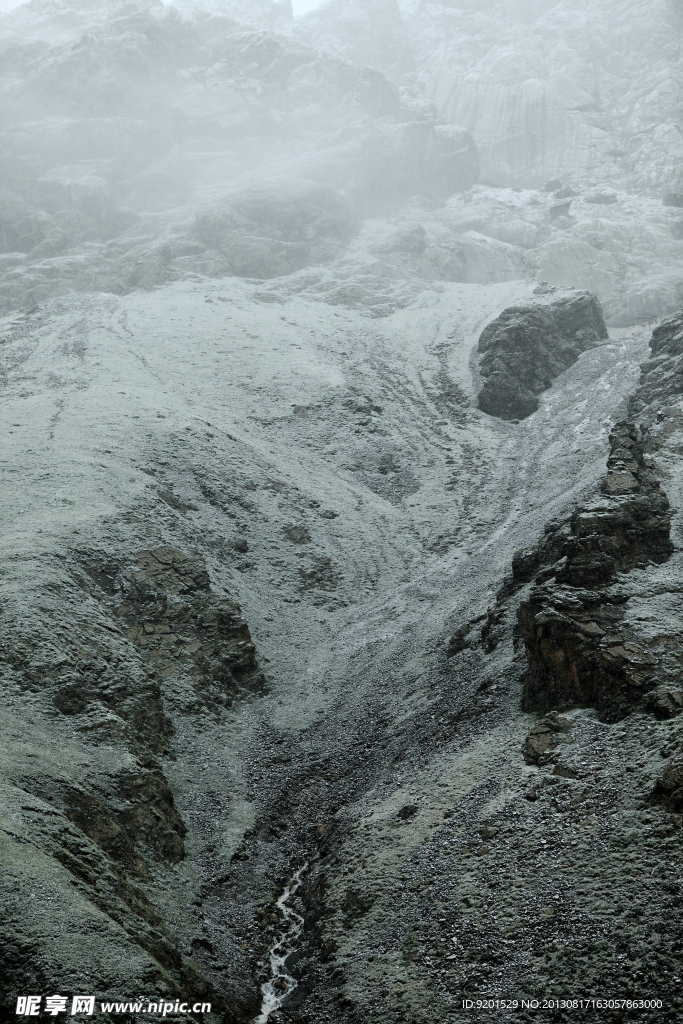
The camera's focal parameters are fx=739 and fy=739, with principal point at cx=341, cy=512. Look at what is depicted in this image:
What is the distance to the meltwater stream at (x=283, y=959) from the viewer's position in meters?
19.7

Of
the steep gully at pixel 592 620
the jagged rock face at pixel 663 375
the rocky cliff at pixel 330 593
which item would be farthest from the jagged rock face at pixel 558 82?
the steep gully at pixel 592 620

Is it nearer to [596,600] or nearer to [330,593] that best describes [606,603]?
[596,600]

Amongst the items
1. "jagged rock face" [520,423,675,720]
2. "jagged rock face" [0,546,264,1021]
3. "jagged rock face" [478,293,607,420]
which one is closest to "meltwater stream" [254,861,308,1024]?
"jagged rock face" [0,546,264,1021]

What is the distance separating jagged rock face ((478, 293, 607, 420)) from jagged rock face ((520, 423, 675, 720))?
31.6 meters

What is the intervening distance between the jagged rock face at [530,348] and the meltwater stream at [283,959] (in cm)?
5127

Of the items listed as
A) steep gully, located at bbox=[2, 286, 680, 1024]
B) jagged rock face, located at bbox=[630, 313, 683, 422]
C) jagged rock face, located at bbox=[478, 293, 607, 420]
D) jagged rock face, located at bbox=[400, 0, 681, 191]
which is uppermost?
jagged rock face, located at bbox=[400, 0, 681, 191]

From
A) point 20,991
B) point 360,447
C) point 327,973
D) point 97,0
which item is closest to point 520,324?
point 360,447

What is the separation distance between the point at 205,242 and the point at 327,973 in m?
93.9

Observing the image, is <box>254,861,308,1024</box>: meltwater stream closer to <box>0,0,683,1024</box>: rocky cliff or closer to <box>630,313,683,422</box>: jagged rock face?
<box>0,0,683,1024</box>: rocky cliff

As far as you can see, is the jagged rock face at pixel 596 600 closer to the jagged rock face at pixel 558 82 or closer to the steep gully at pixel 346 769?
the steep gully at pixel 346 769

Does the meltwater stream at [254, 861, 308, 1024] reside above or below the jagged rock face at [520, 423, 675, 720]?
below

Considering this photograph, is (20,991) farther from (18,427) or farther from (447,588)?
(18,427)

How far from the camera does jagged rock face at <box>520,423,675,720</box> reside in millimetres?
26141

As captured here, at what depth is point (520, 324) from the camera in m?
75.6
